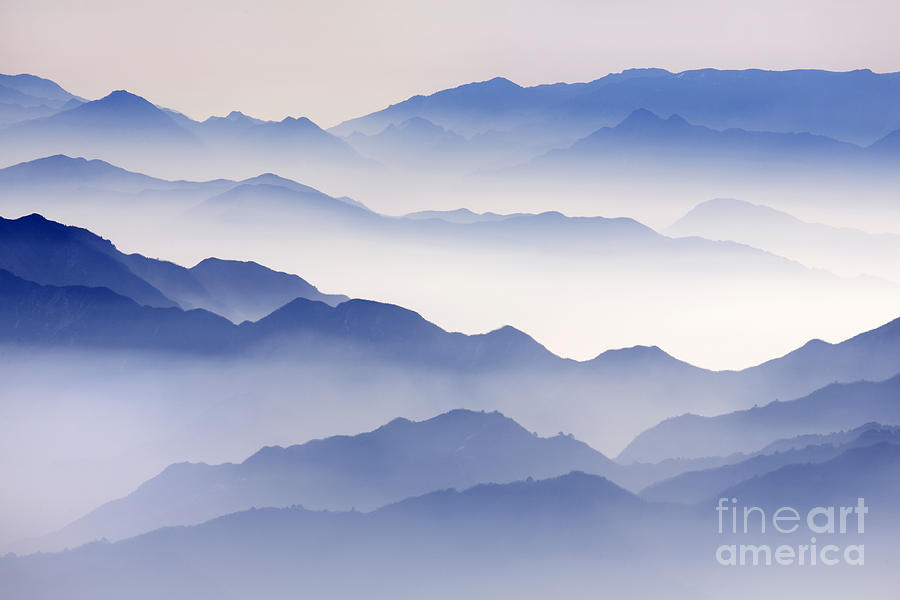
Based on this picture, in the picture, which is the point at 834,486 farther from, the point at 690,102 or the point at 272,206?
the point at 272,206

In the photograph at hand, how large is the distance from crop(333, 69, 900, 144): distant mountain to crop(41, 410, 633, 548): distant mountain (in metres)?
2.71

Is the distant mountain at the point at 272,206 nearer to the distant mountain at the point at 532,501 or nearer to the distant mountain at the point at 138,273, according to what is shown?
the distant mountain at the point at 138,273

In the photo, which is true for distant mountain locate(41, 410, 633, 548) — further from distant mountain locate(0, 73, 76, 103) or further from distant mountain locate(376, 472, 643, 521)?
distant mountain locate(0, 73, 76, 103)

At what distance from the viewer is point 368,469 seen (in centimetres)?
853

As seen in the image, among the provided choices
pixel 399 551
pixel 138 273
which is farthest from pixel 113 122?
pixel 399 551

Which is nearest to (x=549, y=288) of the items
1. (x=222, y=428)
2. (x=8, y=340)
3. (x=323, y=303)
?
(x=323, y=303)

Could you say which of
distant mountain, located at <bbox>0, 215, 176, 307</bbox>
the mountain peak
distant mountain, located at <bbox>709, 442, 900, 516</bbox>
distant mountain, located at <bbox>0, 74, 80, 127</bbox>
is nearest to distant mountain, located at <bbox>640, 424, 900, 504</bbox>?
distant mountain, located at <bbox>709, 442, 900, 516</bbox>

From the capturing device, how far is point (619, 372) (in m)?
8.84

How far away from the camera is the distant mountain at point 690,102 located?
9750 mm

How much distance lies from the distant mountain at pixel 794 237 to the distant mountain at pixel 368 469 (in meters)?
2.33

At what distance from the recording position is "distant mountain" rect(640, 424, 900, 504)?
328 inches

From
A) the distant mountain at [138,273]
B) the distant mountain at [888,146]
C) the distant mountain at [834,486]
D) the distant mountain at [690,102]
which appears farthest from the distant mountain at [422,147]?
the distant mountain at [834,486]

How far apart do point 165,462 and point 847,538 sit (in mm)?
4940

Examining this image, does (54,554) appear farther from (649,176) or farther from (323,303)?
(649,176)
